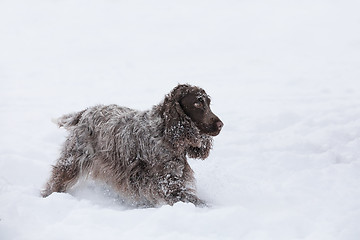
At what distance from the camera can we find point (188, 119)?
17.4 ft

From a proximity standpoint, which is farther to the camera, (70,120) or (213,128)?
(70,120)

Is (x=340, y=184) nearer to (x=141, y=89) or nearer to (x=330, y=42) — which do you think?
(x=141, y=89)

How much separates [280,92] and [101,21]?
14105mm

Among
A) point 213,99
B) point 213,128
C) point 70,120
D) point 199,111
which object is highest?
point 213,99

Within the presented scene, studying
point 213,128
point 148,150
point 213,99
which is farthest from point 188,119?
point 213,99

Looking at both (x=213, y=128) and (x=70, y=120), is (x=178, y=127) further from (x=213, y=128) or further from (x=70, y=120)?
(x=70, y=120)

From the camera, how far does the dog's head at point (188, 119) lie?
525 centimetres

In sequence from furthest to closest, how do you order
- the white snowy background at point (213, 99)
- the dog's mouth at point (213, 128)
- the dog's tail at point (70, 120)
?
the dog's tail at point (70, 120)
the dog's mouth at point (213, 128)
the white snowy background at point (213, 99)

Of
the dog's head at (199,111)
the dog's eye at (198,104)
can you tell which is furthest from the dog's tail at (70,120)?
the dog's eye at (198,104)

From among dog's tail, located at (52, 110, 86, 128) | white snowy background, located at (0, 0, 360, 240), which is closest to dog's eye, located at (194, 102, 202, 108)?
white snowy background, located at (0, 0, 360, 240)

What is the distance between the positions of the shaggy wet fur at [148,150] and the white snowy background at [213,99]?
259 mm

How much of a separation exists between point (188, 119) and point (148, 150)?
0.56 m

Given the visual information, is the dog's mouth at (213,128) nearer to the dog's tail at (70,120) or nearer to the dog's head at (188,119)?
the dog's head at (188,119)

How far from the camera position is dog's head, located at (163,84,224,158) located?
17.2 ft
